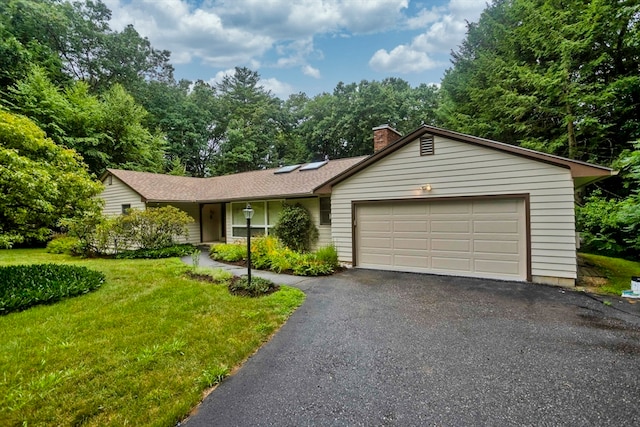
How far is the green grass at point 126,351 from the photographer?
8.30 feet

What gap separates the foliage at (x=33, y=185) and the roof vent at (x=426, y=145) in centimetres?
825

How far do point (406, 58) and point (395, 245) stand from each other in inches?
624

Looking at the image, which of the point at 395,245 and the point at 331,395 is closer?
the point at 331,395

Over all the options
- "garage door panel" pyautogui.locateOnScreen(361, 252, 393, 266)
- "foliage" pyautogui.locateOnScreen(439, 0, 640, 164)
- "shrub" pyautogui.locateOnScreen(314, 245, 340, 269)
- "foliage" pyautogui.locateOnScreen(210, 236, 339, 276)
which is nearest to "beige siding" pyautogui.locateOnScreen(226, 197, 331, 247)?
"foliage" pyautogui.locateOnScreen(210, 236, 339, 276)

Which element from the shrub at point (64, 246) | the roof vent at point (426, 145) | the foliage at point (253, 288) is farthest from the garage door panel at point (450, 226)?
the shrub at point (64, 246)

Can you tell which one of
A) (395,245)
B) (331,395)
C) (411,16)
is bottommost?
(331,395)

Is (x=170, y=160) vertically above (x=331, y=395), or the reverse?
(x=170, y=160)

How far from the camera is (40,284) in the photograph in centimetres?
562

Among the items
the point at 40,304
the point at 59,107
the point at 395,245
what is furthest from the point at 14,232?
the point at 59,107

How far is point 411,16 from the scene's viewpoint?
483 inches

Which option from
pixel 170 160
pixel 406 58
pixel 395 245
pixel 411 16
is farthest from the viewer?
pixel 170 160

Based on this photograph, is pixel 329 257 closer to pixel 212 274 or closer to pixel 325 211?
pixel 325 211

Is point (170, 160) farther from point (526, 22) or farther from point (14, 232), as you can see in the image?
point (526, 22)

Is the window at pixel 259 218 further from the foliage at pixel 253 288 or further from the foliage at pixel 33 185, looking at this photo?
the foliage at pixel 33 185
